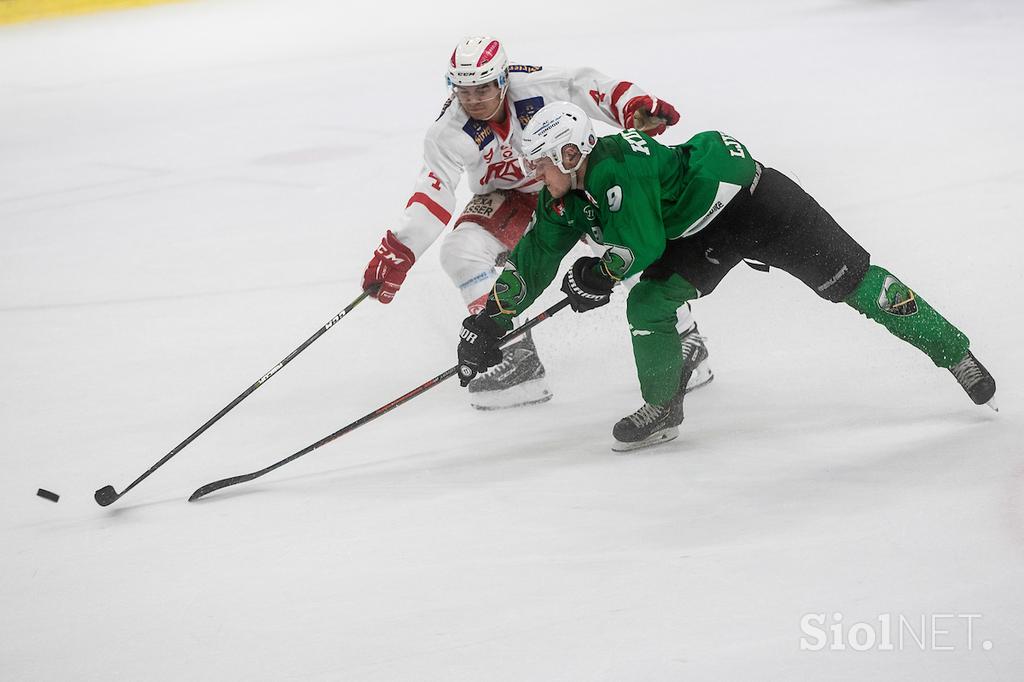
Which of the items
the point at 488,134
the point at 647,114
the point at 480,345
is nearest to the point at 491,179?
the point at 488,134

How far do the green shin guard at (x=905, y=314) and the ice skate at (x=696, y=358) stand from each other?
54 centimetres

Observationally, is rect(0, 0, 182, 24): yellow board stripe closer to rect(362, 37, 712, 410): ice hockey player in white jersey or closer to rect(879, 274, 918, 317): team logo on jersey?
rect(362, 37, 712, 410): ice hockey player in white jersey

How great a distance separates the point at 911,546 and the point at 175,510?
1732mm

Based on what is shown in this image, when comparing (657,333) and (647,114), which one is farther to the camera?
(647,114)

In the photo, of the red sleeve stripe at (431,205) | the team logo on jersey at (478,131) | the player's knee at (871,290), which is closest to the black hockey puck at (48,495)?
the red sleeve stripe at (431,205)

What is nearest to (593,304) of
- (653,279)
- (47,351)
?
(653,279)

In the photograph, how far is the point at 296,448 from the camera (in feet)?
10.3

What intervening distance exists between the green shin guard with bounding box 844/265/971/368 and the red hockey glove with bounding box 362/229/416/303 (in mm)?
1226

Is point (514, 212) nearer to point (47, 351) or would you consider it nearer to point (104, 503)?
point (104, 503)

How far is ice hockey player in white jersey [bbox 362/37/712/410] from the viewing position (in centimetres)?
317

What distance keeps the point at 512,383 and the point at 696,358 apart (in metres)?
0.56

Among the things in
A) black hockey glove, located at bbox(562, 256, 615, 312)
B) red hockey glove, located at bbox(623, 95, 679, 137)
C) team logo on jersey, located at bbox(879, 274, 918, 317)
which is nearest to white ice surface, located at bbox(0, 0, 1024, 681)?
team logo on jersey, located at bbox(879, 274, 918, 317)

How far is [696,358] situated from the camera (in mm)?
3256

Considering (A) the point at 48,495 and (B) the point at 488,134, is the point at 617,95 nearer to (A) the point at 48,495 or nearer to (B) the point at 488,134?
(B) the point at 488,134
